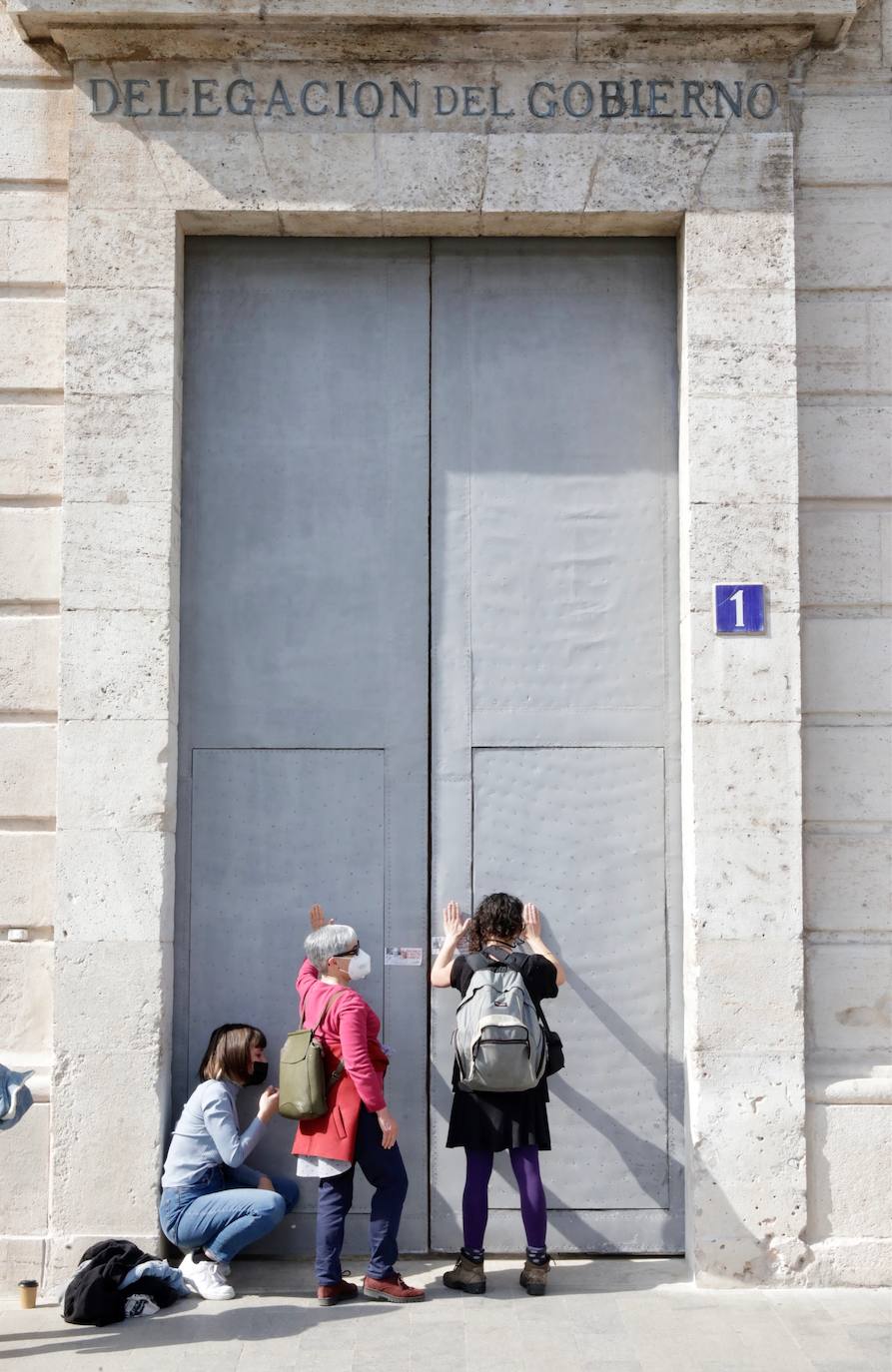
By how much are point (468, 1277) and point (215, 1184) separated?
126 cm

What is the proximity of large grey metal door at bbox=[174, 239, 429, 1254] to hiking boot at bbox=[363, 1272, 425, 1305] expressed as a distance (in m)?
0.65

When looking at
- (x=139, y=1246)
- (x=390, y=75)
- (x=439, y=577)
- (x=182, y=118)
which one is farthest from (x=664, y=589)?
(x=139, y=1246)

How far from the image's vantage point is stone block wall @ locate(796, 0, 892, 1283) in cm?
699

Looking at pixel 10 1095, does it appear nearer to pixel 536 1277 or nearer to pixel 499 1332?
pixel 499 1332

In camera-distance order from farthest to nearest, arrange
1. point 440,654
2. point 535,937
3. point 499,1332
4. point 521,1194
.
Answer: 1. point 440,654
2. point 535,937
3. point 521,1194
4. point 499,1332

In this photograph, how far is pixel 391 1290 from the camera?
661 centimetres

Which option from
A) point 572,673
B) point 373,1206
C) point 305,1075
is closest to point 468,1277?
point 373,1206

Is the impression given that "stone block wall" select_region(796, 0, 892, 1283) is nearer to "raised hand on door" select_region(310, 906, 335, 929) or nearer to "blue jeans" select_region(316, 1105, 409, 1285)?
"blue jeans" select_region(316, 1105, 409, 1285)

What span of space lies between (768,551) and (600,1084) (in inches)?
110

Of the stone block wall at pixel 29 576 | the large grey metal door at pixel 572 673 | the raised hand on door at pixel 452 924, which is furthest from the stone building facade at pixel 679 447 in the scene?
the raised hand on door at pixel 452 924

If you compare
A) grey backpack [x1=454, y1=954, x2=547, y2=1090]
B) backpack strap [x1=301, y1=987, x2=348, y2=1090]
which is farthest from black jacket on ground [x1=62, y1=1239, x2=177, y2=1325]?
grey backpack [x1=454, y1=954, x2=547, y2=1090]

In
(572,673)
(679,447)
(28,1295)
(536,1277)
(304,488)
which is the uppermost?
(679,447)

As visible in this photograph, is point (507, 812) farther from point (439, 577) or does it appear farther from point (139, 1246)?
point (139, 1246)

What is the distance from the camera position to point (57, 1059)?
23.0ft
